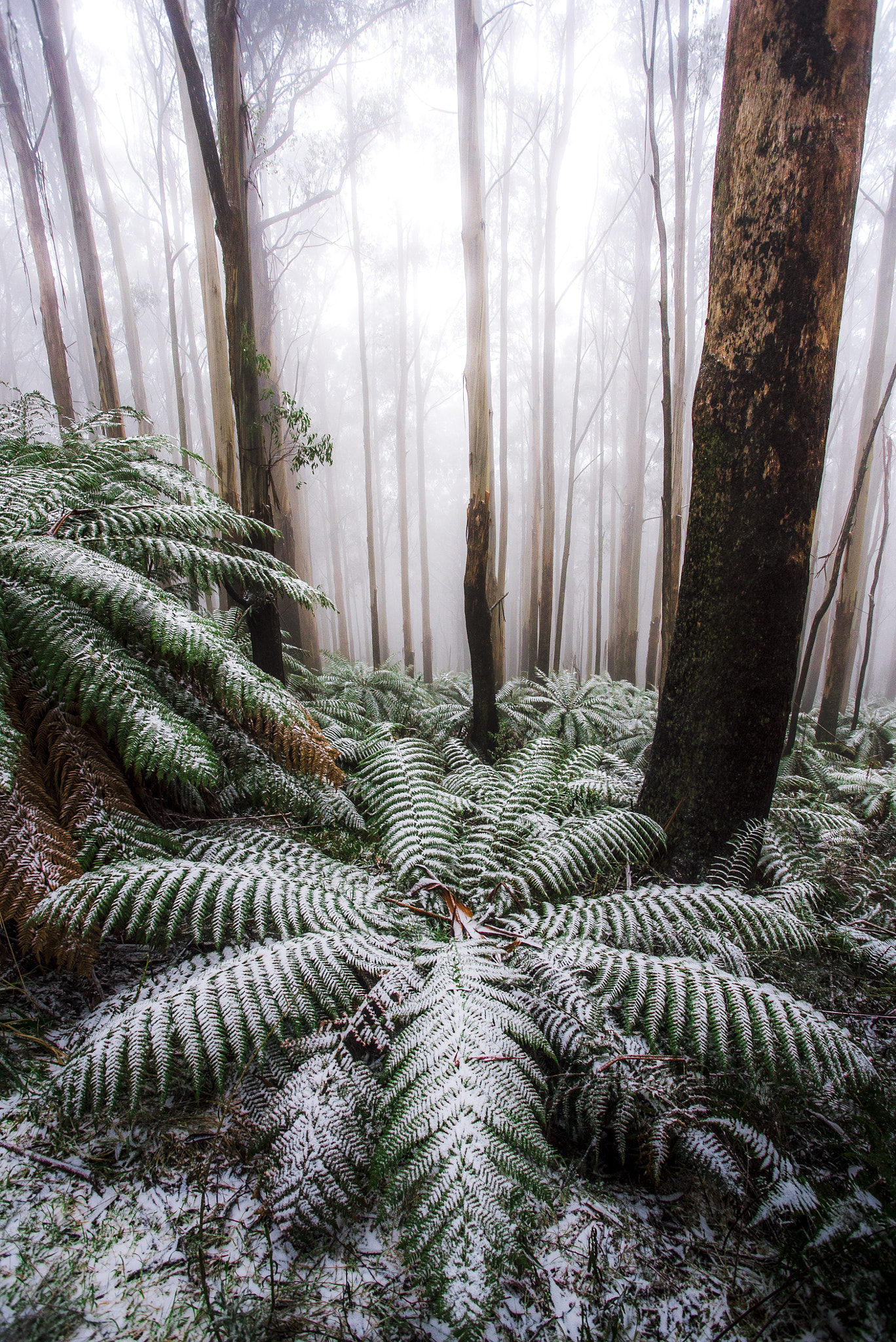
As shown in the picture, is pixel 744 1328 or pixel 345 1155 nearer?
pixel 744 1328

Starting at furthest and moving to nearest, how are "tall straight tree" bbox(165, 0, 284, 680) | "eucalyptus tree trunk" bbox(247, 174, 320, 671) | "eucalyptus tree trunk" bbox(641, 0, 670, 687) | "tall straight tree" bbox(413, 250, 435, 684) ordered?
"tall straight tree" bbox(413, 250, 435, 684) < "eucalyptus tree trunk" bbox(247, 174, 320, 671) < "tall straight tree" bbox(165, 0, 284, 680) < "eucalyptus tree trunk" bbox(641, 0, 670, 687)

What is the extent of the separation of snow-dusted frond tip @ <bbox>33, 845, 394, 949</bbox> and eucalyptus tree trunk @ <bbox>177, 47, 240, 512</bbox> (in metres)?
2.58

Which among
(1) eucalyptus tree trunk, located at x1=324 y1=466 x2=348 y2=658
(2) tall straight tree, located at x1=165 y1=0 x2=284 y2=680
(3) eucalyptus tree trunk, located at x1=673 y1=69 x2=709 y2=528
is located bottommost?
(1) eucalyptus tree trunk, located at x1=324 y1=466 x2=348 y2=658

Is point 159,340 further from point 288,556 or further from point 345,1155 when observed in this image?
point 345,1155

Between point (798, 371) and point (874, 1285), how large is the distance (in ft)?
7.55

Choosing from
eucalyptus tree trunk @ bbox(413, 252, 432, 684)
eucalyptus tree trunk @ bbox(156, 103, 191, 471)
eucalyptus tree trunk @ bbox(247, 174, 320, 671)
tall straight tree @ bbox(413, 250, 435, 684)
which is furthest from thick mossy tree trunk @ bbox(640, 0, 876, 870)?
tall straight tree @ bbox(413, 250, 435, 684)

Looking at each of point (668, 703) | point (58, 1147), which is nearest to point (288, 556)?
point (668, 703)

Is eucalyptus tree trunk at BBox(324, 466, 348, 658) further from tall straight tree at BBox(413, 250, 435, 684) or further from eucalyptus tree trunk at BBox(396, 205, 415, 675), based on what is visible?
eucalyptus tree trunk at BBox(396, 205, 415, 675)

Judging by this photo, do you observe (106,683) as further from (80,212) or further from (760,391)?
(80,212)

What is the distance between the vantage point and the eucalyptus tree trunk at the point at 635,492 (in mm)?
10266

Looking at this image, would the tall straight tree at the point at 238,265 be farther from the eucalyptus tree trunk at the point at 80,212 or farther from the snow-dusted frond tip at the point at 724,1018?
the eucalyptus tree trunk at the point at 80,212

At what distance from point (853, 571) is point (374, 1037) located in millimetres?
7915

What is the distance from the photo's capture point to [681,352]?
7152 mm

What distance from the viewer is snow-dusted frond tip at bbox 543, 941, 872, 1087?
1.06 m
